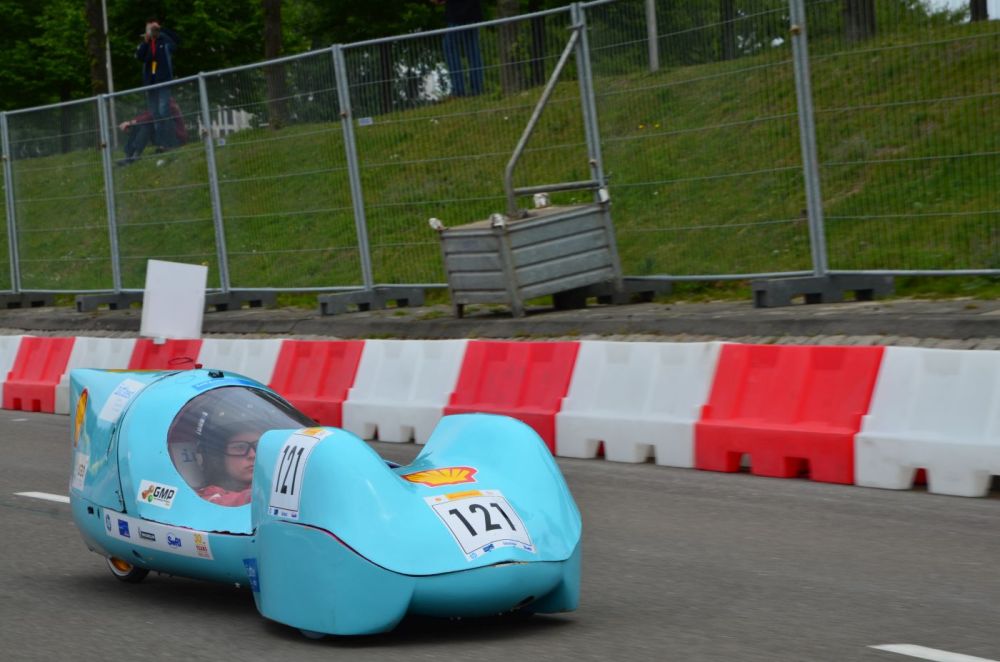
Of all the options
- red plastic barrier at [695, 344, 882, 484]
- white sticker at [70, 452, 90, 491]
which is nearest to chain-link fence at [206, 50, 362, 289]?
red plastic barrier at [695, 344, 882, 484]

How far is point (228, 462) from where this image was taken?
20.9ft

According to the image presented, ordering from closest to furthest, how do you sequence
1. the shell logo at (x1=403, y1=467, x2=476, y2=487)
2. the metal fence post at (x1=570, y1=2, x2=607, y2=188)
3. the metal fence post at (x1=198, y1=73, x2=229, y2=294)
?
the shell logo at (x1=403, y1=467, x2=476, y2=487)
the metal fence post at (x1=570, y1=2, x2=607, y2=188)
the metal fence post at (x1=198, y1=73, x2=229, y2=294)

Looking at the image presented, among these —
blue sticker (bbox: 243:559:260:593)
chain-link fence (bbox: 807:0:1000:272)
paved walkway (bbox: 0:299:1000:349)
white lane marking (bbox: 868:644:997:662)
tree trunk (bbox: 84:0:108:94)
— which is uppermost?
tree trunk (bbox: 84:0:108:94)

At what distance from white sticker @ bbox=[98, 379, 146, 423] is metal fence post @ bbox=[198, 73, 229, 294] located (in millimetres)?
11052

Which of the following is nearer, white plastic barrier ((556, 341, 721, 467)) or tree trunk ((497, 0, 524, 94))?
white plastic barrier ((556, 341, 721, 467))

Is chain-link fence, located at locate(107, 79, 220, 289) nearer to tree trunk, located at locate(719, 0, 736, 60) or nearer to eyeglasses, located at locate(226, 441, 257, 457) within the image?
tree trunk, located at locate(719, 0, 736, 60)

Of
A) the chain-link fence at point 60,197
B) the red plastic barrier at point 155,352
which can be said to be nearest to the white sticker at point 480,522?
the red plastic barrier at point 155,352

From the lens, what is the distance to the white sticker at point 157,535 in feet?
20.0

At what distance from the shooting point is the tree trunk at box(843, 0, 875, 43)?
1164 centimetres

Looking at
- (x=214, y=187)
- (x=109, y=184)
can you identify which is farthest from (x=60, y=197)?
(x=214, y=187)

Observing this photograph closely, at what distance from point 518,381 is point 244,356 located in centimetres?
337

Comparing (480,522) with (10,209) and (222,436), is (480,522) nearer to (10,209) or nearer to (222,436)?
(222,436)

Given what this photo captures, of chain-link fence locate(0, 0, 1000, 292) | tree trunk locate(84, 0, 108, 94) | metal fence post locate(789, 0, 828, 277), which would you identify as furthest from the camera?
tree trunk locate(84, 0, 108, 94)

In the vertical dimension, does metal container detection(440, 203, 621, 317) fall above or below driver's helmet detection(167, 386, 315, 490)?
above
